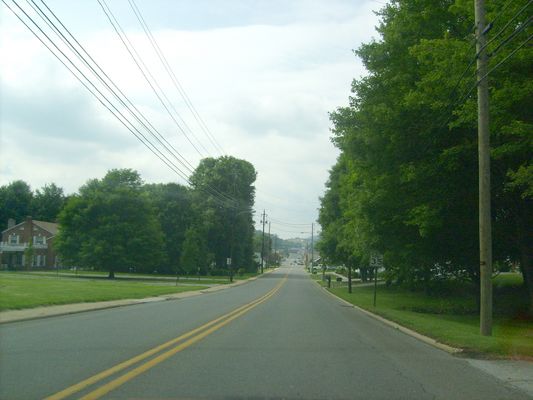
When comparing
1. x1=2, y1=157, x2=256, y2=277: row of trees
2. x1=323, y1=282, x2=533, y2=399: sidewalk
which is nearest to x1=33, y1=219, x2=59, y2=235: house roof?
x1=2, y1=157, x2=256, y2=277: row of trees

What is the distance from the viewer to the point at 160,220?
3418 inches

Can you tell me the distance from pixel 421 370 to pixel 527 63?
11.6 m

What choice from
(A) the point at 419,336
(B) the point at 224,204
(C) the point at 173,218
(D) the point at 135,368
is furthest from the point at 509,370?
(C) the point at 173,218

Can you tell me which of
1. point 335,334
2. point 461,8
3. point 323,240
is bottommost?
point 335,334

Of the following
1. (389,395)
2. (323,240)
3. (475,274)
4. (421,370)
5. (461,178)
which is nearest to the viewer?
(389,395)

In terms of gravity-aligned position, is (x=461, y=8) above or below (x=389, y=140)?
above

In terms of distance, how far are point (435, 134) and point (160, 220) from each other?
7038cm

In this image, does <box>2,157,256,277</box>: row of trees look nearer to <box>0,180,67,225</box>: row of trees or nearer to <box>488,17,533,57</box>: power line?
<box>0,180,67,225</box>: row of trees

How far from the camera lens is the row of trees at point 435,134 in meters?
17.0

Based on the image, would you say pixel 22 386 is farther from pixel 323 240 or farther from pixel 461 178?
pixel 323 240

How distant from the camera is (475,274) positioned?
1163 inches

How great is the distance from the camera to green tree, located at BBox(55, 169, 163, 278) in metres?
63.0

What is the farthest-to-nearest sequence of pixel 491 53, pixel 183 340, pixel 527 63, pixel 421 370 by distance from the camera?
pixel 527 63
pixel 491 53
pixel 183 340
pixel 421 370

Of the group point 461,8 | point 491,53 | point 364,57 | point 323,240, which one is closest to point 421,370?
point 491,53
